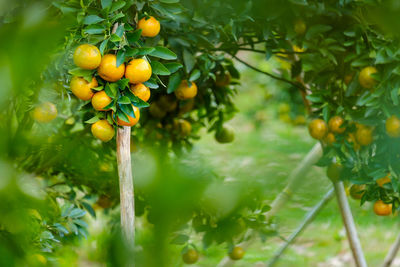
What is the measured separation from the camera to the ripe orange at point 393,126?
1291 mm

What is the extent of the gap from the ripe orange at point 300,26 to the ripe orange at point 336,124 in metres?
0.26

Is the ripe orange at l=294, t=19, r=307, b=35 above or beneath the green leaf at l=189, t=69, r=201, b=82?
above

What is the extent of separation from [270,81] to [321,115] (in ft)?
7.28

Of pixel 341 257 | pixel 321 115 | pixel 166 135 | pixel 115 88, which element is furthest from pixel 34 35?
pixel 341 257

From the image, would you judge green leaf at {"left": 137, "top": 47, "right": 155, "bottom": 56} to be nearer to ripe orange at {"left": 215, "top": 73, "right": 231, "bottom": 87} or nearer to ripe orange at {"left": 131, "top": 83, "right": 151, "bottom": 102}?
ripe orange at {"left": 131, "top": 83, "right": 151, "bottom": 102}

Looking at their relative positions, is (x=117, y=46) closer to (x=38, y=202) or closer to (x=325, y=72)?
(x=38, y=202)

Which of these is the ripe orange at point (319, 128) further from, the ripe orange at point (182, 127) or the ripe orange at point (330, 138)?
the ripe orange at point (182, 127)

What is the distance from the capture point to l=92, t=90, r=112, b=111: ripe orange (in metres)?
0.92

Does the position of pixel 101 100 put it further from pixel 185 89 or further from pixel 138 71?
pixel 185 89

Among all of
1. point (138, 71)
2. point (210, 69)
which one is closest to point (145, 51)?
point (138, 71)

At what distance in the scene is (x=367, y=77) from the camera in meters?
1.31

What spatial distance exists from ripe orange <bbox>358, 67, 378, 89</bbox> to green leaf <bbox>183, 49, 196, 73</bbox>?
1.45ft

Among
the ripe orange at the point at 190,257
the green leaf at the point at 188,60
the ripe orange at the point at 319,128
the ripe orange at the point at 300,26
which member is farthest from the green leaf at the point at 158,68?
the ripe orange at the point at 190,257

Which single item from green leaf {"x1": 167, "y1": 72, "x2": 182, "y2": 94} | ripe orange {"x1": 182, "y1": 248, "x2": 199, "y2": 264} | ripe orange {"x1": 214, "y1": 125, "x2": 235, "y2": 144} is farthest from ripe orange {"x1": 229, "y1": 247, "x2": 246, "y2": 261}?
green leaf {"x1": 167, "y1": 72, "x2": 182, "y2": 94}
